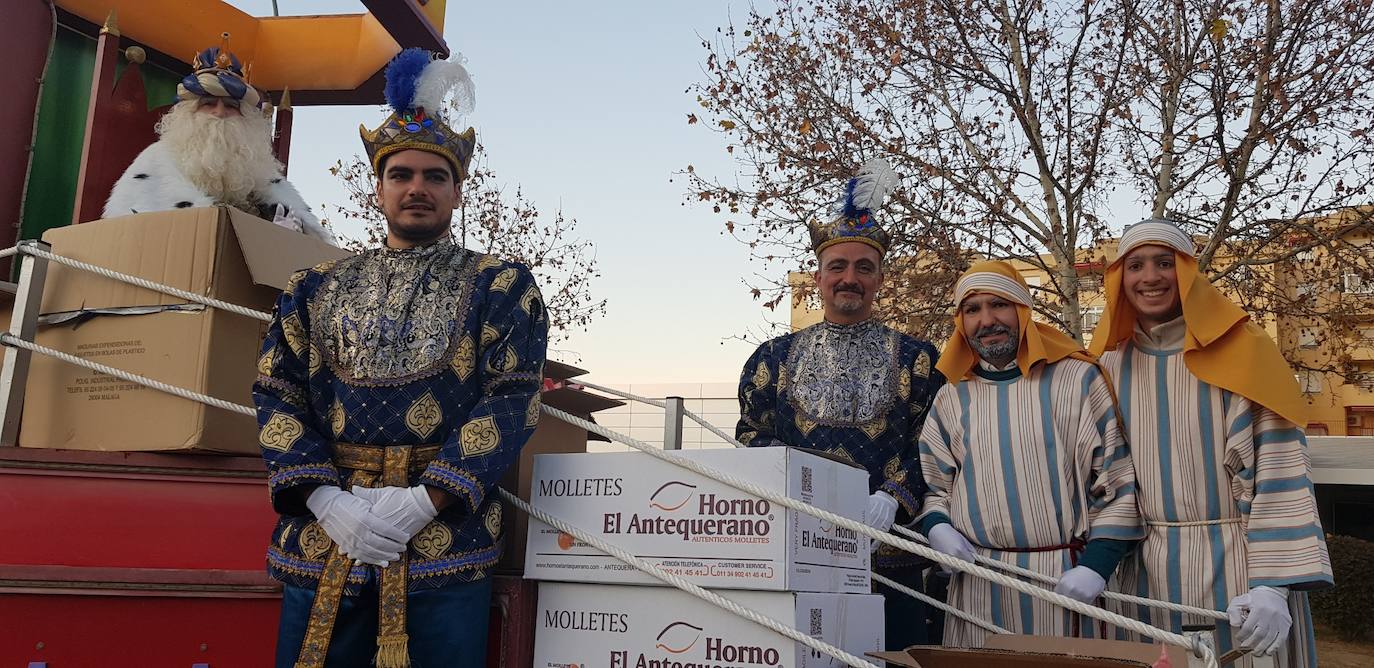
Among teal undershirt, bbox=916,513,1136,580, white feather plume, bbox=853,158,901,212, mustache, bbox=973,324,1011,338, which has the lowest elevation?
teal undershirt, bbox=916,513,1136,580

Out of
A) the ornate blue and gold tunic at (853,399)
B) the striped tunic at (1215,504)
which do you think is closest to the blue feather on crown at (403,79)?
the ornate blue and gold tunic at (853,399)

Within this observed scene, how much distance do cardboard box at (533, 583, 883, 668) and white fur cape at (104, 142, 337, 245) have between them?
2422mm

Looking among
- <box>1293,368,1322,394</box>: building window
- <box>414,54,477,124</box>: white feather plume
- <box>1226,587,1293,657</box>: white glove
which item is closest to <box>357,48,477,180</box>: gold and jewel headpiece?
<box>414,54,477,124</box>: white feather plume

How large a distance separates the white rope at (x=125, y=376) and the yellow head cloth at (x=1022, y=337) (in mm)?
2501

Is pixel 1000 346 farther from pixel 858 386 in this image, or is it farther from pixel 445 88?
pixel 445 88

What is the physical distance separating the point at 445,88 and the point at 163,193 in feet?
7.17

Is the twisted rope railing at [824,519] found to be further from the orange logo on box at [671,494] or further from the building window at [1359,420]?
the building window at [1359,420]

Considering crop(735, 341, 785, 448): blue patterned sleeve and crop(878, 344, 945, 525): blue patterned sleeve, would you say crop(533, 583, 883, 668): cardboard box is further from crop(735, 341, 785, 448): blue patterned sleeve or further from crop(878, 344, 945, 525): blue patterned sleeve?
crop(735, 341, 785, 448): blue patterned sleeve

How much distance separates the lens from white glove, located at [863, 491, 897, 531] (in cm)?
360

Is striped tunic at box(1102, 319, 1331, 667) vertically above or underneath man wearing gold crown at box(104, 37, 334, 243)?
underneath

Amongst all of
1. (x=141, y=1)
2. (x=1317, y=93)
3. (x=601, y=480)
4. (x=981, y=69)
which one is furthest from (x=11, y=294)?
(x=1317, y=93)

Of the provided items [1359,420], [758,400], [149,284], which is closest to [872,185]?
[758,400]

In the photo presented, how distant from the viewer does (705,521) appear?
259cm

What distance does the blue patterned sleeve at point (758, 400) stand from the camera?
4.42m
